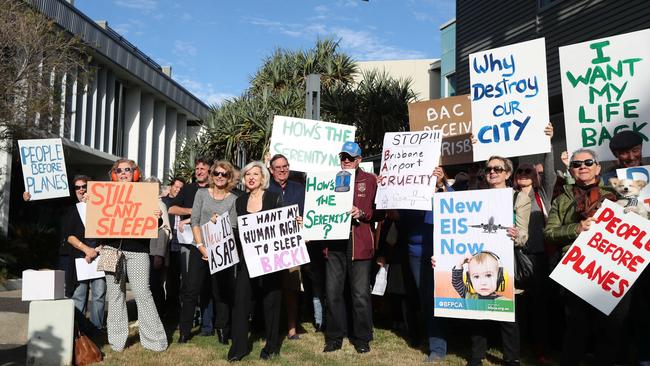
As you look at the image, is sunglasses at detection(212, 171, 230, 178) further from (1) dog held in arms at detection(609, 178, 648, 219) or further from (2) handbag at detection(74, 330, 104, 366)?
(1) dog held in arms at detection(609, 178, 648, 219)

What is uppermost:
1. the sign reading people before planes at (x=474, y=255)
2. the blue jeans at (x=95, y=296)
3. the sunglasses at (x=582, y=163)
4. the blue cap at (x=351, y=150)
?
the blue cap at (x=351, y=150)

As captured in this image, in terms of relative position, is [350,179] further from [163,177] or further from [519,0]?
[163,177]

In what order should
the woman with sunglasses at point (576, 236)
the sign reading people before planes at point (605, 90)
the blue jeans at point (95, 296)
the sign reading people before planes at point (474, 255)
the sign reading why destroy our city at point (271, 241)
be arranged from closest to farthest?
the woman with sunglasses at point (576, 236), the sign reading people before planes at point (474, 255), the sign reading people before planes at point (605, 90), the sign reading why destroy our city at point (271, 241), the blue jeans at point (95, 296)

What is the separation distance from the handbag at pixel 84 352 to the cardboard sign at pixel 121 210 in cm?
103

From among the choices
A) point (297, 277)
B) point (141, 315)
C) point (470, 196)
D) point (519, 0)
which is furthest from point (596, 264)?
point (519, 0)

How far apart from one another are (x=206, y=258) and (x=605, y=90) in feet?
14.3

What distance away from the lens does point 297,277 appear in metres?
7.14

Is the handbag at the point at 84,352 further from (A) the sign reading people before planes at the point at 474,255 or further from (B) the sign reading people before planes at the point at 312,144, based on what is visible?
(B) the sign reading people before planes at the point at 312,144

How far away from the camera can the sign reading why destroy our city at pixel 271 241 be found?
19.6 feet

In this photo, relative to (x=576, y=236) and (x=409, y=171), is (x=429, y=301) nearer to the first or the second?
(x=409, y=171)

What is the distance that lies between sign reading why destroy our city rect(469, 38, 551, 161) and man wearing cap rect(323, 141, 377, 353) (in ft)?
4.10

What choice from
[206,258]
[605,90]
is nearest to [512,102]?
[605,90]

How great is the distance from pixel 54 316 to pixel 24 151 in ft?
14.5

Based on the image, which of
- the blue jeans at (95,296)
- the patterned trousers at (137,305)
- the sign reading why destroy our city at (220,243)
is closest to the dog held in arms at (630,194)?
the sign reading why destroy our city at (220,243)
